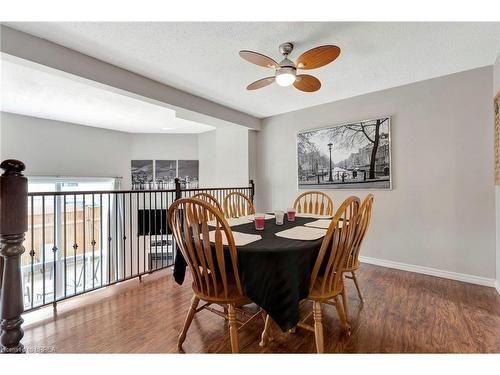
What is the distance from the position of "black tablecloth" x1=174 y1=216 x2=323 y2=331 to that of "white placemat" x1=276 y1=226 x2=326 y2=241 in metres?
0.15

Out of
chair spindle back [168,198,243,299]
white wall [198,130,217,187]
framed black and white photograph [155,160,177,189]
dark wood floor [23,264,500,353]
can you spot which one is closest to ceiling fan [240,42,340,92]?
chair spindle back [168,198,243,299]

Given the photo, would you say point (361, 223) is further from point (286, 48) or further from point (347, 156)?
point (347, 156)

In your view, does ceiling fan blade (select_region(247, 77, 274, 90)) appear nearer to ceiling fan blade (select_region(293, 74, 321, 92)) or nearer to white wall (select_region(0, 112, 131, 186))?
ceiling fan blade (select_region(293, 74, 321, 92))

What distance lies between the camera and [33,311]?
1.96 meters

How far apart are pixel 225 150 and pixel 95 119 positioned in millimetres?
2449

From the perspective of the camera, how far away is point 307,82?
2.12m

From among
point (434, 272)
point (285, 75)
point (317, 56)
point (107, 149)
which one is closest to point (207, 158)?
point (107, 149)

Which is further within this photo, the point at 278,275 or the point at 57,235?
the point at 57,235

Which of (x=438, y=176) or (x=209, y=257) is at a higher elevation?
(x=438, y=176)

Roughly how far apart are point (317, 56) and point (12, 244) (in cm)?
202

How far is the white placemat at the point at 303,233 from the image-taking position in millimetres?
1535

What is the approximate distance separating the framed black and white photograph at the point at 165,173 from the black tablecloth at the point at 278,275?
15.5 ft

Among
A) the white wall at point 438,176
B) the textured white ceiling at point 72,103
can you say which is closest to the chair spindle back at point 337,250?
the white wall at point 438,176

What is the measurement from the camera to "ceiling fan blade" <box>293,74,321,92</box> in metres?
2.04
